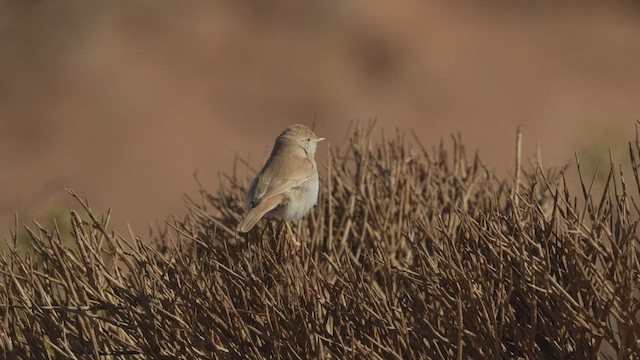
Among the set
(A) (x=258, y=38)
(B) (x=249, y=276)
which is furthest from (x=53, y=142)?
(B) (x=249, y=276)

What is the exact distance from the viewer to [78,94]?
17.2 m

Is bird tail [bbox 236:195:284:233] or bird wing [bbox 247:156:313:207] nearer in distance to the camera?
bird tail [bbox 236:195:284:233]

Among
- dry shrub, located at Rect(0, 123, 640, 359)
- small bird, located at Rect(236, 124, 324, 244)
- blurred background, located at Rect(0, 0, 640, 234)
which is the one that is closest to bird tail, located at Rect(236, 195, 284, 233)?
small bird, located at Rect(236, 124, 324, 244)

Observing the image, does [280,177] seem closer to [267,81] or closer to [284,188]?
[284,188]

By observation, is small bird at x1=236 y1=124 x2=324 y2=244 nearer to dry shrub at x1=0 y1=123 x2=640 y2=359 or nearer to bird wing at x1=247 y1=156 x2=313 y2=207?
bird wing at x1=247 y1=156 x2=313 y2=207

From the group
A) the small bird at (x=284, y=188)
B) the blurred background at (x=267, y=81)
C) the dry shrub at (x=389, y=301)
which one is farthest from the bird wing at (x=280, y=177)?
the blurred background at (x=267, y=81)

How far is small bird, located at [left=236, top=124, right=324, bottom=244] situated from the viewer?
4566 mm

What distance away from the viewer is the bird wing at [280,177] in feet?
15.2

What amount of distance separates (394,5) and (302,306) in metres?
16.2

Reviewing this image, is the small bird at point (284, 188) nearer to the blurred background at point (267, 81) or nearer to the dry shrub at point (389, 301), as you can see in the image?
the dry shrub at point (389, 301)

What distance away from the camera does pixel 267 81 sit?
57.4 ft

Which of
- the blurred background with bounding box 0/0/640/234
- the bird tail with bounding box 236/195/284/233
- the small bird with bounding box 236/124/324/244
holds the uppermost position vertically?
the blurred background with bounding box 0/0/640/234

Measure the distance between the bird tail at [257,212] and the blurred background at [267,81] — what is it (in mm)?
9171

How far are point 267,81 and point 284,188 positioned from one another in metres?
13.0
